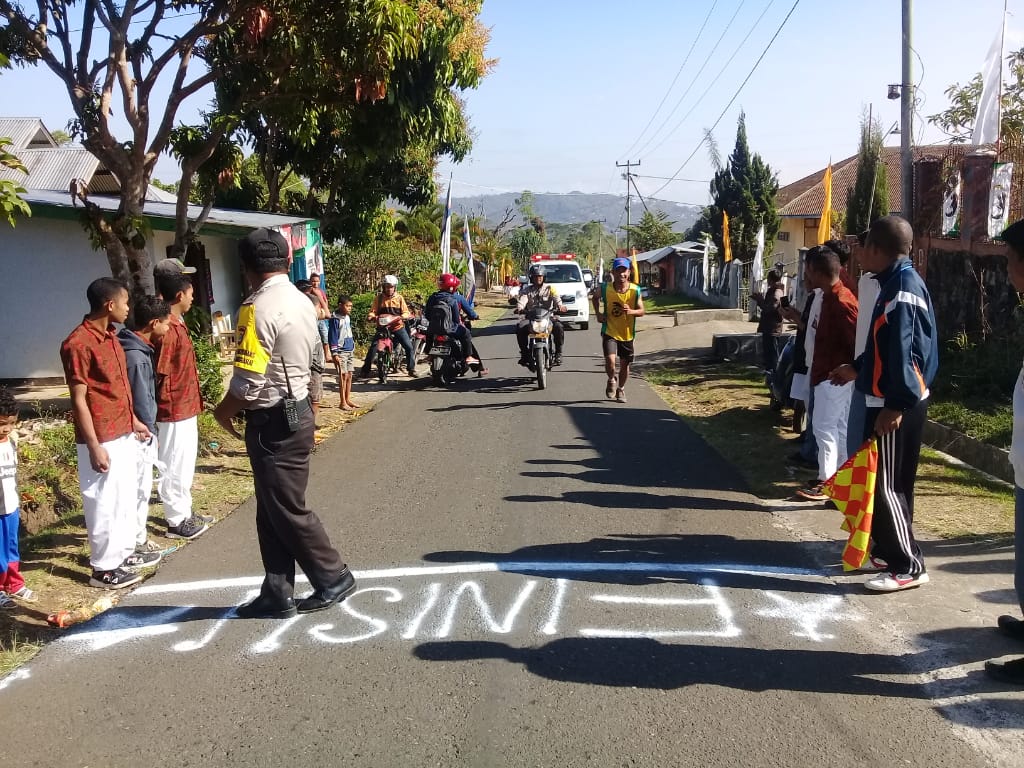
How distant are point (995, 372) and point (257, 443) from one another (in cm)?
805

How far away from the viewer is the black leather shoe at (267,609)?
4.55 m

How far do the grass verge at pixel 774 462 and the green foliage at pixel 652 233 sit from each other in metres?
54.9

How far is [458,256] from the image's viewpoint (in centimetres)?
4162

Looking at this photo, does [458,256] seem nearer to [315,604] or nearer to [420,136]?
[420,136]

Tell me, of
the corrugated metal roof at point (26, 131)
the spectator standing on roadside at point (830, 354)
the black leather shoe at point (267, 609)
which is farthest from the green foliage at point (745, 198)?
the black leather shoe at point (267, 609)

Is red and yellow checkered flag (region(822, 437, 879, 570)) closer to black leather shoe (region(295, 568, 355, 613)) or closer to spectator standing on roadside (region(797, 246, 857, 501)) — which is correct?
spectator standing on roadside (region(797, 246, 857, 501))

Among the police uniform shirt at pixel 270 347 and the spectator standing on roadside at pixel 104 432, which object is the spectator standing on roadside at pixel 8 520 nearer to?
the spectator standing on roadside at pixel 104 432

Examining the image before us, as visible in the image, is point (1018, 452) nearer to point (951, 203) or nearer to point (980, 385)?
point (980, 385)

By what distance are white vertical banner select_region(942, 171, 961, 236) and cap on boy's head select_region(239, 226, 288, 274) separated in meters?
9.31

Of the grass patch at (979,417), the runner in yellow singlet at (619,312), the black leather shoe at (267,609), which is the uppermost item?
the runner in yellow singlet at (619,312)

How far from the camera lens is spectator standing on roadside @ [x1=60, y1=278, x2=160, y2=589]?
16.1ft

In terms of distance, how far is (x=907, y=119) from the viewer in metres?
10.5

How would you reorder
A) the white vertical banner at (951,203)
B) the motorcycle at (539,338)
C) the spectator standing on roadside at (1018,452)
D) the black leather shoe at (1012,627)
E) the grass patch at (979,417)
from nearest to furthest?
the spectator standing on roadside at (1018,452) → the black leather shoe at (1012,627) → the grass patch at (979,417) → the white vertical banner at (951,203) → the motorcycle at (539,338)

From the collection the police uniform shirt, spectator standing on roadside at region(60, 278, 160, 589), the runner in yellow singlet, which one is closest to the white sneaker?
the police uniform shirt
